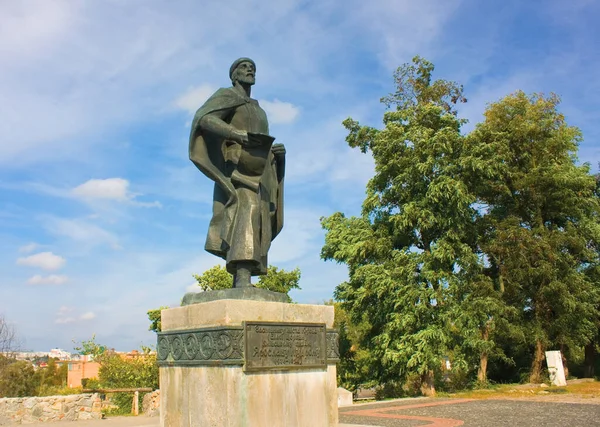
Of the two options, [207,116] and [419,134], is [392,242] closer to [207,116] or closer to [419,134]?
[419,134]

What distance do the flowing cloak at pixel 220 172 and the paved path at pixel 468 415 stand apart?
18.3 ft

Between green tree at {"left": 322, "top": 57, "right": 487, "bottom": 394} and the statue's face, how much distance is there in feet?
51.5

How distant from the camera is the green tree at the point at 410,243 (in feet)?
66.1

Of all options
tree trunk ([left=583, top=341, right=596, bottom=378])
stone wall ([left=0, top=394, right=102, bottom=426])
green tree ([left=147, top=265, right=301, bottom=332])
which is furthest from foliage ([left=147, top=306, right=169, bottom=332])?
tree trunk ([left=583, top=341, right=596, bottom=378])

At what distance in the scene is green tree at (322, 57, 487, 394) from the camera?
20.1 meters

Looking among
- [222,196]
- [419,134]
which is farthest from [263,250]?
[419,134]

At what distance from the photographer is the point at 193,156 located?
5141 millimetres

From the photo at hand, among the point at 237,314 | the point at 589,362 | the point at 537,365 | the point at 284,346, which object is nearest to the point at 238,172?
the point at 237,314

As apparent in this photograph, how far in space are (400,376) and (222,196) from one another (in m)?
18.2

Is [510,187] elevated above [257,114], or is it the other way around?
[510,187]

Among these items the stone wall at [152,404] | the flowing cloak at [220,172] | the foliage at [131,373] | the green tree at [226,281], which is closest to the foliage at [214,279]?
the green tree at [226,281]

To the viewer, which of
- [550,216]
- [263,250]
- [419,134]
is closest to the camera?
[263,250]

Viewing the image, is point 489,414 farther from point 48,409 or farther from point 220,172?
point 48,409

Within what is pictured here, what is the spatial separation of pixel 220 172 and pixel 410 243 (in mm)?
17730
